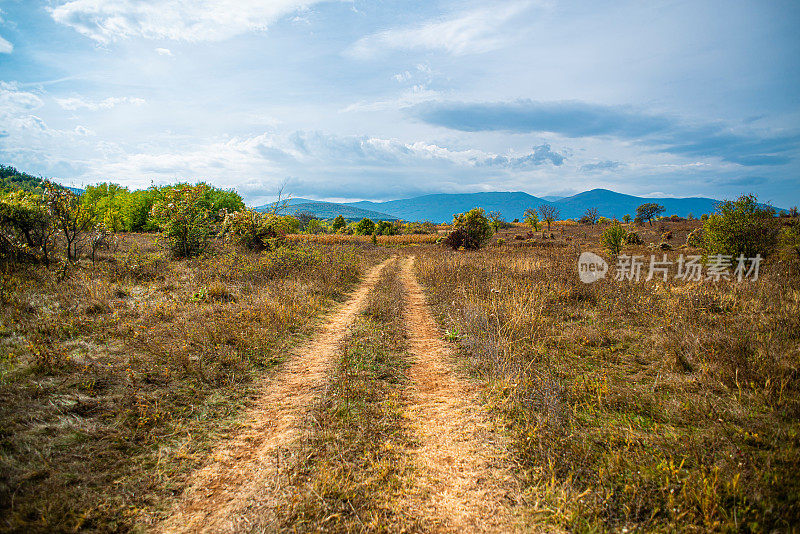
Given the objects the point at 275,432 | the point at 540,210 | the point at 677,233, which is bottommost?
the point at 275,432

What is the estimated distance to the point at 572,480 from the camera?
3.38 meters

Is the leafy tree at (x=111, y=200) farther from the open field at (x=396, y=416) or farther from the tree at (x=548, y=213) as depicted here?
the tree at (x=548, y=213)

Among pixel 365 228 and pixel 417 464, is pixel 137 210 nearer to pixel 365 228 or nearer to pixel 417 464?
pixel 365 228

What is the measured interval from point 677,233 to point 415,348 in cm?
5236

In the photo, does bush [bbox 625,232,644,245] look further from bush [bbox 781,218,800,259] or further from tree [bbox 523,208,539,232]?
bush [bbox 781,218,800,259]

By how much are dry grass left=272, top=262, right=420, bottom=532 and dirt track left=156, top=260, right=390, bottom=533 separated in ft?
0.98

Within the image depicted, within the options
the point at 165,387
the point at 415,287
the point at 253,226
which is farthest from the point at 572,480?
the point at 253,226

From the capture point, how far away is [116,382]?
4.98 metres

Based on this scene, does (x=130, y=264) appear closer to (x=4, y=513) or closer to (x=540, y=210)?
(x=4, y=513)

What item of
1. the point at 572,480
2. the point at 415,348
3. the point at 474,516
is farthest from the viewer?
the point at 415,348

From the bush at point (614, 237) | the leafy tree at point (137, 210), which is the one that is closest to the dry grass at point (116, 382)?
the bush at point (614, 237)

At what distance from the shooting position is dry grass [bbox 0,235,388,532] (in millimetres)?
3139

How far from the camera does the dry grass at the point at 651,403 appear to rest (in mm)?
3002

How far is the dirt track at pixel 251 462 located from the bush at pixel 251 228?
15.6 metres
